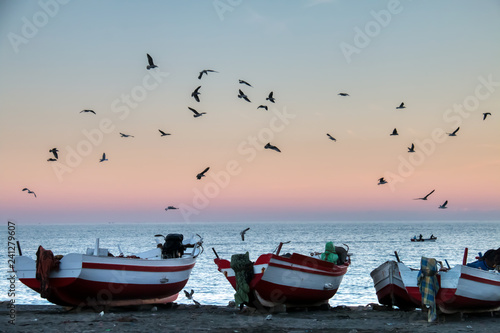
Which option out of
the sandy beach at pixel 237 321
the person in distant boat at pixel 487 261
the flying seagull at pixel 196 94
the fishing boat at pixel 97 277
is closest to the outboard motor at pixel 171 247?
the fishing boat at pixel 97 277

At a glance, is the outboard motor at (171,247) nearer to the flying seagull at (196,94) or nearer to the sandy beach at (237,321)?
the sandy beach at (237,321)

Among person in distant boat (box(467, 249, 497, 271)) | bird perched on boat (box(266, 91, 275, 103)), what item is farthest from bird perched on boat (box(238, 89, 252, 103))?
person in distant boat (box(467, 249, 497, 271))

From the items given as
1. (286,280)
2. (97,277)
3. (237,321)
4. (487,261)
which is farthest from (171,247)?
(487,261)

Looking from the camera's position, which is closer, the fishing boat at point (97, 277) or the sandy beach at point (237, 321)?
the sandy beach at point (237, 321)

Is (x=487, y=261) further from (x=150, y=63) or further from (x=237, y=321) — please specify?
(x=150, y=63)

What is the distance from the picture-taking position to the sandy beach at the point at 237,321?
13.6 metres

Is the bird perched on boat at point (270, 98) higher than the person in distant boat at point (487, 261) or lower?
higher

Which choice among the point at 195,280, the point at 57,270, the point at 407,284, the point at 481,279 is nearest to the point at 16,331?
the point at 57,270

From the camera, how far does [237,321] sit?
15.0 meters

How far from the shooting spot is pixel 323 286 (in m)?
17.7

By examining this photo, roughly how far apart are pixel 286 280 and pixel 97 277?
5.39 metres

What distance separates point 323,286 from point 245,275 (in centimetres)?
280

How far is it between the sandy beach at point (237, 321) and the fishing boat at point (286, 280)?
417mm

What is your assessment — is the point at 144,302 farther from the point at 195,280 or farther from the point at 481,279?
the point at 195,280
